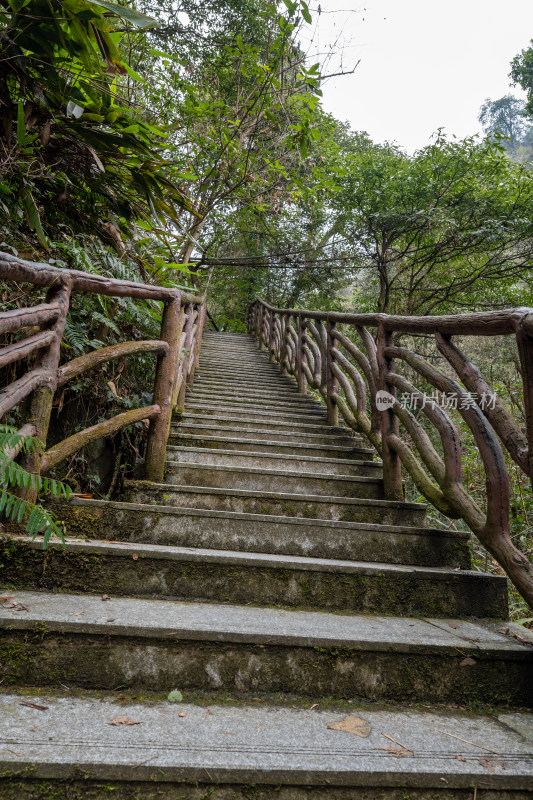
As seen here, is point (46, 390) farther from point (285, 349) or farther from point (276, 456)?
point (285, 349)

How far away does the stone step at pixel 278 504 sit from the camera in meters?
2.28

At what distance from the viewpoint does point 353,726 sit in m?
1.23

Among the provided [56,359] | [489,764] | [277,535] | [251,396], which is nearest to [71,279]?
[56,359]

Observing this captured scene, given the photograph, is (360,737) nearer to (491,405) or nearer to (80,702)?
(80,702)

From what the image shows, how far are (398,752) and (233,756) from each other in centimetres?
40

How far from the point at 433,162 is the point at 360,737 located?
7.88m

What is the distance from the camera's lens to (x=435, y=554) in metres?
2.13

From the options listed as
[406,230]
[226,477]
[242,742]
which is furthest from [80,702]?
[406,230]

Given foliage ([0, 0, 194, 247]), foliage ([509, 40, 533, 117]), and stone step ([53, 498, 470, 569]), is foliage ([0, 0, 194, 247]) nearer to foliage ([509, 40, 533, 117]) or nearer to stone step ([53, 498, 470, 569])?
stone step ([53, 498, 470, 569])

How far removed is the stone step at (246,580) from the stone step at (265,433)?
1.43m

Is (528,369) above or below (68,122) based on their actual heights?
below

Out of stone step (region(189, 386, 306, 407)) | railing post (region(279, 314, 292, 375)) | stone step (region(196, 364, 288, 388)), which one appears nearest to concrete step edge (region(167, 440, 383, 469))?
stone step (region(189, 386, 306, 407))

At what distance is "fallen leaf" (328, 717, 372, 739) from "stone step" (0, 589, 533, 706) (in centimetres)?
14

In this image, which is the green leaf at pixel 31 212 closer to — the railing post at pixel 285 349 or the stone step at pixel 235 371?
the stone step at pixel 235 371
